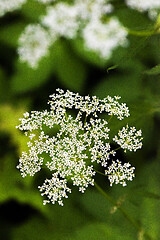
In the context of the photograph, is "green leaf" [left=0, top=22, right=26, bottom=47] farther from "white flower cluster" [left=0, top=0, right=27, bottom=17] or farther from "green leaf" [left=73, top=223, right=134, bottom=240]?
"green leaf" [left=73, top=223, right=134, bottom=240]

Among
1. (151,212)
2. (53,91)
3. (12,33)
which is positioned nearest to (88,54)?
(53,91)

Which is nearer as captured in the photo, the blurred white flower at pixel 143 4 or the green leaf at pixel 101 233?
the green leaf at pixel 101 233

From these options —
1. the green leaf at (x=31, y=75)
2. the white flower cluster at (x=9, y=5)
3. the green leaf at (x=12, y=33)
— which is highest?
the white flower cluster at (x=9, y=5)

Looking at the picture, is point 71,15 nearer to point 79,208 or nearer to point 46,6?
point 46,6

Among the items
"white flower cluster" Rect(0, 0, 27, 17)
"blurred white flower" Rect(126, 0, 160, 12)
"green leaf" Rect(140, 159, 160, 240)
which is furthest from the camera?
"white flower cluster" Rect(0, 0, 27, 17)

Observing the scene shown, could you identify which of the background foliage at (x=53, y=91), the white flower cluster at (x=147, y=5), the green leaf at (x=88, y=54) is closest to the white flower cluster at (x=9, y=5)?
the background foliage at (x=53, y=91)

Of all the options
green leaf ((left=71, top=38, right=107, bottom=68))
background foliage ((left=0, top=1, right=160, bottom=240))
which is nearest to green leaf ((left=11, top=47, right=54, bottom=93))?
background foliage ((left=0, top=1, right=160, bottom=240))

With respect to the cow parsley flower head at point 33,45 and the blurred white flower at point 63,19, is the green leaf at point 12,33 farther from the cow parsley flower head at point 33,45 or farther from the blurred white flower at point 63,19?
the blurred white flower at point 63,19
